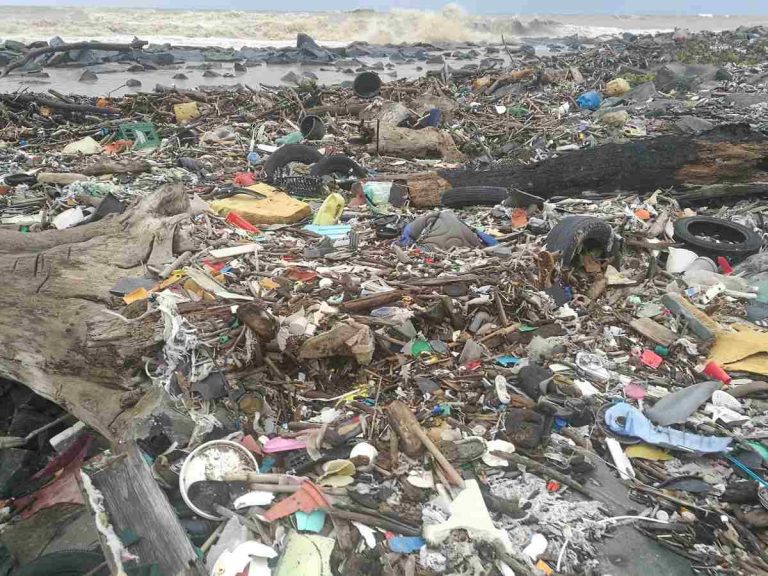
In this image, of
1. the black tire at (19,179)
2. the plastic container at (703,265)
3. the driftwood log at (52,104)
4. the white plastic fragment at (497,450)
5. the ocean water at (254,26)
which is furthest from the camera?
the ocean water at (254,26)

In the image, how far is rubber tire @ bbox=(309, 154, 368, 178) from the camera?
7.71 metres

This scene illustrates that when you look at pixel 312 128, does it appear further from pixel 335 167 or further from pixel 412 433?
pixel 412 433

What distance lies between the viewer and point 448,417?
340 centimetres

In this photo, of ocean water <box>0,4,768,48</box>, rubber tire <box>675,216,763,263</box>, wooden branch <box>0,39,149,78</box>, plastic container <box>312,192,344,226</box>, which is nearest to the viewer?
rubber tire <box>675,216,763,263</box>

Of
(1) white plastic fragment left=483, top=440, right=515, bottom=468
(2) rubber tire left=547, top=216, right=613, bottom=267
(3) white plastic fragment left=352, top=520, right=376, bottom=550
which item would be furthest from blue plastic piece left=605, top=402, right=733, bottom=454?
(2) rubber tire left=547, top=216, right=613, bottom=267

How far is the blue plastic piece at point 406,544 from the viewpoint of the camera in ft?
8.41

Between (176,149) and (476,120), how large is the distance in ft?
18.4

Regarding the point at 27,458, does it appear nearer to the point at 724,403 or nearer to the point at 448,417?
the point at 448,417

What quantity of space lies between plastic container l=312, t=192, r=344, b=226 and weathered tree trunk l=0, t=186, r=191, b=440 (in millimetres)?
1754

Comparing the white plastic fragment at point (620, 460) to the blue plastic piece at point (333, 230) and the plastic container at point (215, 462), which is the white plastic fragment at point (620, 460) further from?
the blue plastic piece at point (333, 230)

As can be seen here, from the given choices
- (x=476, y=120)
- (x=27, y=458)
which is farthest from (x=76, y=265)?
(x=476, y=120)

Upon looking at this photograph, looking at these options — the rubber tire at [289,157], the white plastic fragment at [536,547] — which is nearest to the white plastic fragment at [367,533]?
the white plastic fragment at [536,547]

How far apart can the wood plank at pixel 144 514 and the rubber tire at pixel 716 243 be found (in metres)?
5.12

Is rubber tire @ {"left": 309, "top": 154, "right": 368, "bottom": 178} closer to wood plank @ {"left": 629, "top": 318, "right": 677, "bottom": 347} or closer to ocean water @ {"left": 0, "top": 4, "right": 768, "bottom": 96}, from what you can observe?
wood plank @ {"left": 629, "top": 318, "right": 677, "bottom": 347}
